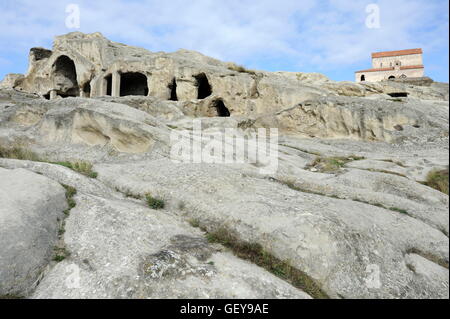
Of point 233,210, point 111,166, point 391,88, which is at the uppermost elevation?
point 391,88

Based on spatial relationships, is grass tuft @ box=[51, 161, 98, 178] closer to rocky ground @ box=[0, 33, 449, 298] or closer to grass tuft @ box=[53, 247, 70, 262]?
rocky ground @ box=[0, 33, 449, 298]

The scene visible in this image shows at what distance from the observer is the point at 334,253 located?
6.09 metres

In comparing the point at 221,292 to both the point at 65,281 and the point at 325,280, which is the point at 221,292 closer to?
the point at 325,280

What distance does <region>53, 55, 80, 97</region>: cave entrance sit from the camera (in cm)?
3915

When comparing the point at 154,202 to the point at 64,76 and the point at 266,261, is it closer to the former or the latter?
the point at 266,261

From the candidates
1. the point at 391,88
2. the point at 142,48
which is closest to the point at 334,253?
the point at 391,88

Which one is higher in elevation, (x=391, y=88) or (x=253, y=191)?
(x=391, y=88)

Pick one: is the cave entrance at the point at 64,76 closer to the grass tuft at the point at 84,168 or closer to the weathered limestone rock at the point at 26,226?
the grass tuft at the point at 84,168

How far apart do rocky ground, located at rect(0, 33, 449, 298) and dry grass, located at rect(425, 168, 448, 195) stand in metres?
0.15

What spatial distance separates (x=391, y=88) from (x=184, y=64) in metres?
21.2

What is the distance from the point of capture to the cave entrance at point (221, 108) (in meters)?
29.2

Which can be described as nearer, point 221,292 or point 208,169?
point 221,292

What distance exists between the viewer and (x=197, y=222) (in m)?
7.89

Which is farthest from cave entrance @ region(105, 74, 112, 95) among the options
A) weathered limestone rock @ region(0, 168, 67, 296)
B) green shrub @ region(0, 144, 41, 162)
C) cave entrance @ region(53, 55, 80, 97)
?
weathered limestone rock @ region(0, 168, 67, 296)
